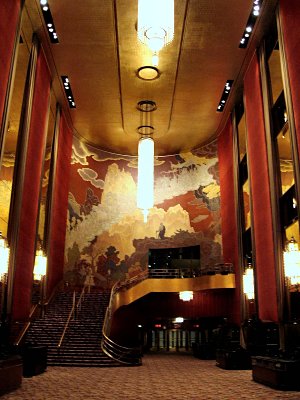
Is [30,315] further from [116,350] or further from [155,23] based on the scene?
[155,23]

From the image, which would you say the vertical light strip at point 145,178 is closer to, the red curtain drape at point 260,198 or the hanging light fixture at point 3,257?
the red curtain drape at point 260,198

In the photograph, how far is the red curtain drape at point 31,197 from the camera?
11852mm

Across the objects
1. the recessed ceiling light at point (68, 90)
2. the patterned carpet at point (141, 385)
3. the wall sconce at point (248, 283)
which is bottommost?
the patterned carpet at point (141, 385)

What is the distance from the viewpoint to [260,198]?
12.8 metres

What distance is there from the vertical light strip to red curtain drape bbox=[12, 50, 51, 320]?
3.75m

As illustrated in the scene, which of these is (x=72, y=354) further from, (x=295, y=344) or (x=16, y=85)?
(x=16, y=85)

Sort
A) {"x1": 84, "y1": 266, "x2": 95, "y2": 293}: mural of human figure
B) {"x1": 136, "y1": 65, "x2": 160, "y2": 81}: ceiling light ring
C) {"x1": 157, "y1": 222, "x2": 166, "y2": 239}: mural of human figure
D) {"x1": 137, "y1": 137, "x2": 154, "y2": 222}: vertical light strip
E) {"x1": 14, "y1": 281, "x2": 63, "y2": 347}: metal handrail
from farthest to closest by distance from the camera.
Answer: {"x1": 157, "y1": 222, "x2": 166, "y2": 239}: mural of human figure → {"x1": 84, "y1": 266, "x2": 95, "y2": 293}: mural of human figure → {"x1": 137, "y1": 137, "x2": 154, "y2": 222}: vertical light strip → {"x1": 136, "y1": 65, "x2": 160, "y2": 81}: ceiling light ring → {"x1": 14, "y1": 281, "x2": 63, "y2": 347}: metal handrail

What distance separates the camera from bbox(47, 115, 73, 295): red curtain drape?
16.4 metres

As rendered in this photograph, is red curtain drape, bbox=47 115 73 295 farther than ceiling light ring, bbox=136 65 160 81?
Yes

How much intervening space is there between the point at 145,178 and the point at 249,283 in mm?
5377

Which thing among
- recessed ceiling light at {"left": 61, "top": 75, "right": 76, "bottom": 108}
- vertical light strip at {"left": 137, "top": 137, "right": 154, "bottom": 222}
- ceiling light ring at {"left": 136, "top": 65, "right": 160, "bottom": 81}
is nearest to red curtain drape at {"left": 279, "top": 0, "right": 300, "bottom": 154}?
ceiling light ring at {"left": 136, "top": 65, "right": 160, "bottom": 81}

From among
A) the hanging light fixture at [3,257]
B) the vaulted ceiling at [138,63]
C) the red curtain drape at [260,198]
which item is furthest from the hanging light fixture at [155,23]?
the red curtain drape at [260,198]

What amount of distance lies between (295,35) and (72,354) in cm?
1050

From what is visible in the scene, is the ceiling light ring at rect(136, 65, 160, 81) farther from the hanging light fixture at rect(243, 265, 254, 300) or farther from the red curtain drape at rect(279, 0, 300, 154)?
the hanging light fixture at rect(243, 265, 254, 300)
